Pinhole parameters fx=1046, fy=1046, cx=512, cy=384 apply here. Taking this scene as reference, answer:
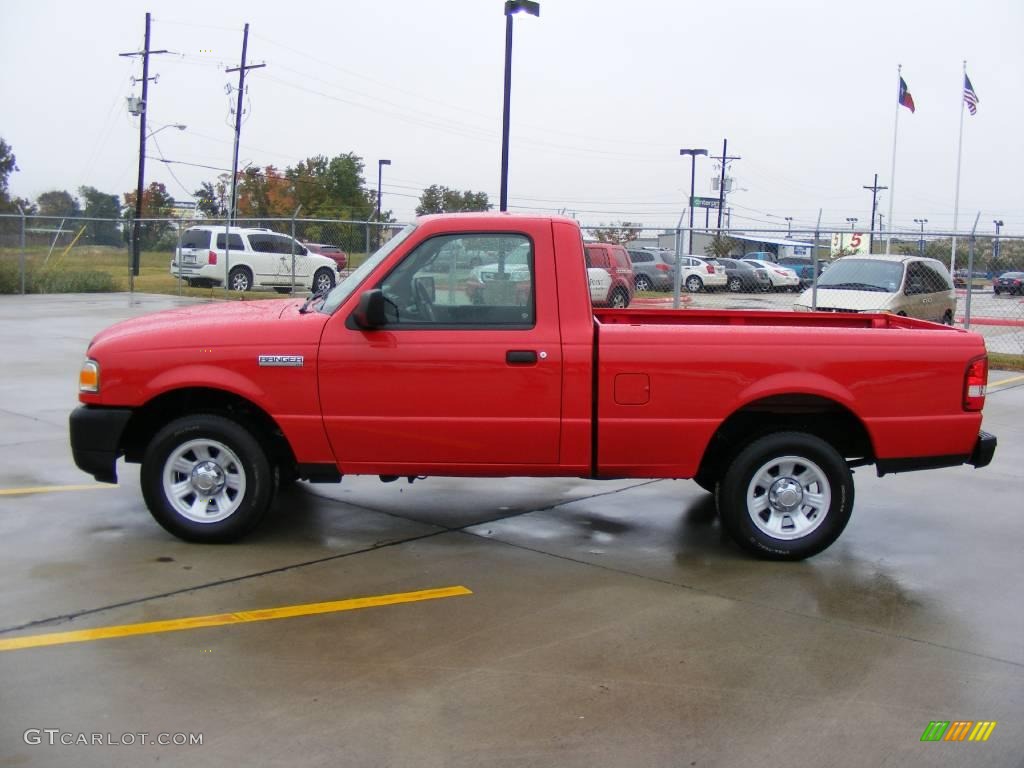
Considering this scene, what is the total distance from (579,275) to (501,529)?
1701 mm

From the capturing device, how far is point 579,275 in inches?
233

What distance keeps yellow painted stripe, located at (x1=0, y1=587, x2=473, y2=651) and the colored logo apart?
227 cm

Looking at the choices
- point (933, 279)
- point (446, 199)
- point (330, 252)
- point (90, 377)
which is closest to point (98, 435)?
point (90, 377)

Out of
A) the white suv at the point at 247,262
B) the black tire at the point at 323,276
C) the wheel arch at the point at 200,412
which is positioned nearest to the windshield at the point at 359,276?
the wheel arch at the point at 200,412

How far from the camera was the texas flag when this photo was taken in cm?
4056

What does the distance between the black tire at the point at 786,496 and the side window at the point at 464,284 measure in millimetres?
1508

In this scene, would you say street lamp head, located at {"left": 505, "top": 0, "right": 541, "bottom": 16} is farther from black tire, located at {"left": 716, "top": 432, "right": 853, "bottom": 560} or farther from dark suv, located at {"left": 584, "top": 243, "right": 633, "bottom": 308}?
black tire, located at {"left": 716, "top": 432, "right": 853, "bottom": 560}

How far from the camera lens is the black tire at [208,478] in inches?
232

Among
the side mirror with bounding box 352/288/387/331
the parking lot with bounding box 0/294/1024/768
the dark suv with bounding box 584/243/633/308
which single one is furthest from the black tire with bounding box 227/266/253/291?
the side mirror with bounding box 352/288/387/331

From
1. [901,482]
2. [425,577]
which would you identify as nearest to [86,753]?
[425,577]

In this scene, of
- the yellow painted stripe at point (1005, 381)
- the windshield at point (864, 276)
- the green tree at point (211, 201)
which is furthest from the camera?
the green tree at point (211, 201)

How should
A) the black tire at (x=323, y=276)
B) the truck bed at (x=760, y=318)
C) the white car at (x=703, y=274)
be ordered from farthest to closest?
the white car at (x=703, y=274), the black tire at (x=323, y=276), the truck bed at (x=760, y=318)

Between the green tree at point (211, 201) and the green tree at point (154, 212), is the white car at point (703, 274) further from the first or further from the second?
the green tree at point (211, 201)

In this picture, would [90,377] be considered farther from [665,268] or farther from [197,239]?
[665,268]
